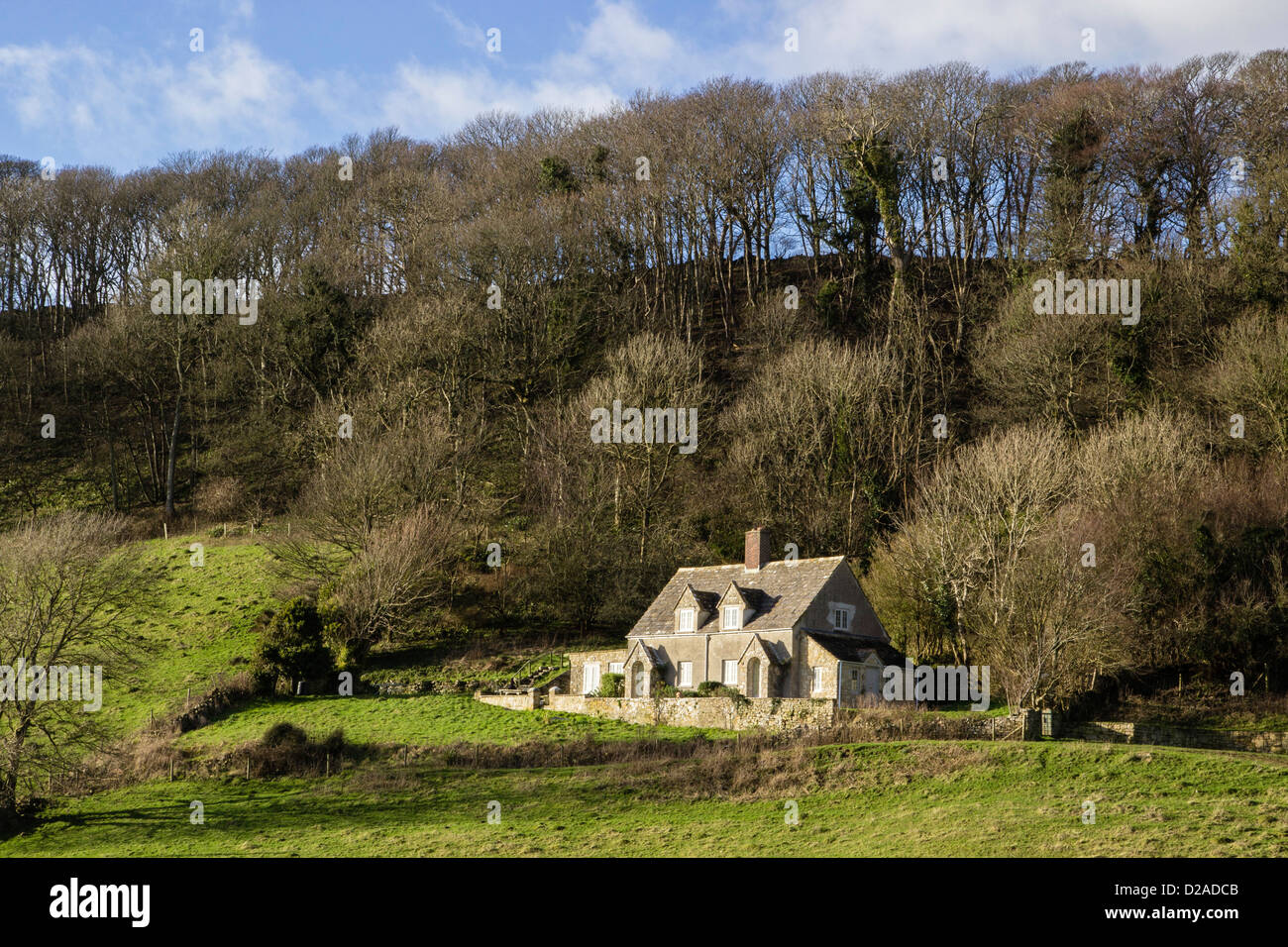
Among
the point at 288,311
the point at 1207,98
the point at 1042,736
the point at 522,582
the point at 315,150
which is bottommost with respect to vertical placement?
→ the point at 1042,736

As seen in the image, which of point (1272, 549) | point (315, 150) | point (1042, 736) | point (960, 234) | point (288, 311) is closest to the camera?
point (1042, 736)

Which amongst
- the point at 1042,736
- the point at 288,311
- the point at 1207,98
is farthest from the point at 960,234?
the point at 1042,736

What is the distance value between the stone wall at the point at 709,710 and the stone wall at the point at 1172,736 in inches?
274

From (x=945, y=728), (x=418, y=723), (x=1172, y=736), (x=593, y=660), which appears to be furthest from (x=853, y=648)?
(x=418, y=723)

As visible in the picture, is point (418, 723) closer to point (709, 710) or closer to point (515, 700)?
point (515, 700)

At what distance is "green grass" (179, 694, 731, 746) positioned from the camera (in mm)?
35031

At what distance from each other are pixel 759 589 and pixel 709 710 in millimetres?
8749

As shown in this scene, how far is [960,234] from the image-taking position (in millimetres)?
71812

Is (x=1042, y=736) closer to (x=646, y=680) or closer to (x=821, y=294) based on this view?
(x=646, y=680)

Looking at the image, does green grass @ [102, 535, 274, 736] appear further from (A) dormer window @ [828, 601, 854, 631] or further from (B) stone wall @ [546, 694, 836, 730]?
(A) dormer window @ [828, 601, 854, 631]

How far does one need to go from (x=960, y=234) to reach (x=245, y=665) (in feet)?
A: 164

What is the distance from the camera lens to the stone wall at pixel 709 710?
34.0 meters

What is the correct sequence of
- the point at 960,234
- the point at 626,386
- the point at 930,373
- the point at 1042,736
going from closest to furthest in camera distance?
1. the point at 1042,736
2. the point at 626,386
3. the point at 930,373
4. the point at 960,234

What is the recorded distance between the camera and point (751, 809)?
25797 mm
